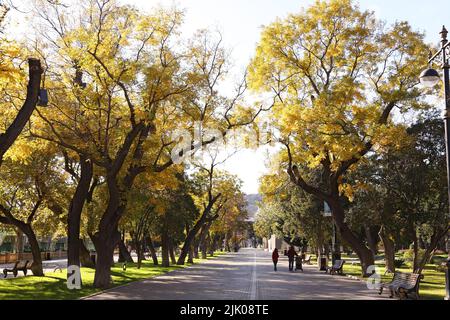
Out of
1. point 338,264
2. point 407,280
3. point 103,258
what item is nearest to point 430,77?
point 407,280

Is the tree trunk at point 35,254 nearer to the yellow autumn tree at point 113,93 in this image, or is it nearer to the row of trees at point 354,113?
the yellow autumn tree at point 113,93

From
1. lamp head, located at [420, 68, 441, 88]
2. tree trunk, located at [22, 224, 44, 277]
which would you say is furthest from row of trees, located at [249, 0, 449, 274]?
tree trunk, located at [22, 224, 44, 277]

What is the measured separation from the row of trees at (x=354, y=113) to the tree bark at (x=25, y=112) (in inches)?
522

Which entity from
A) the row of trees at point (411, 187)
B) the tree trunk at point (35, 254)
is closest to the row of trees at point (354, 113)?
the row of trees at point (411, 187)

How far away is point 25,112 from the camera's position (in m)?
13.0

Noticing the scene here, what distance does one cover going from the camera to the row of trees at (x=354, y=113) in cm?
2180

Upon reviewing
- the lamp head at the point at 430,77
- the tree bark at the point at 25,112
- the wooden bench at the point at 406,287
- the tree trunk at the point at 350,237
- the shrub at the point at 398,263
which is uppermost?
the lamp head at the point at 430,77

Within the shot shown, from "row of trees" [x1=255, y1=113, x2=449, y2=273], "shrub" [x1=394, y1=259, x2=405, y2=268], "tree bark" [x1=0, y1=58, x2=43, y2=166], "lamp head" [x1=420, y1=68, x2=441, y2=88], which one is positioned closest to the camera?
"tree bark" [x1=0, y1=58, x2=43, y2=166]

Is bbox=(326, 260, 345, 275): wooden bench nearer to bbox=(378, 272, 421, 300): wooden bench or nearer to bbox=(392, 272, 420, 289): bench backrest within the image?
bbox=(392, 272, 420, 289): bench backrest

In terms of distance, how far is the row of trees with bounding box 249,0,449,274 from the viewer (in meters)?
21.8

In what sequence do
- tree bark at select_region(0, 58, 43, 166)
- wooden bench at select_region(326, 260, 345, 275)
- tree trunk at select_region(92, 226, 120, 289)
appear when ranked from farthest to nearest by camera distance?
1. wooden bench at select_region(326, 260, 345, 275)
2. tree trunk at select_region(92, 226, 120, 289)
3. tree bark at select_region(0, 58, 43, 166)

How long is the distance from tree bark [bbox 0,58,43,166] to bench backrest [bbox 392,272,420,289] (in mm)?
12596

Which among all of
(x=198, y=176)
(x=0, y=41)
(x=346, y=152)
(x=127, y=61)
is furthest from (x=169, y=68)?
(x=198, y=176)

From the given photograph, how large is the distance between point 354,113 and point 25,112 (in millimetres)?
16172
